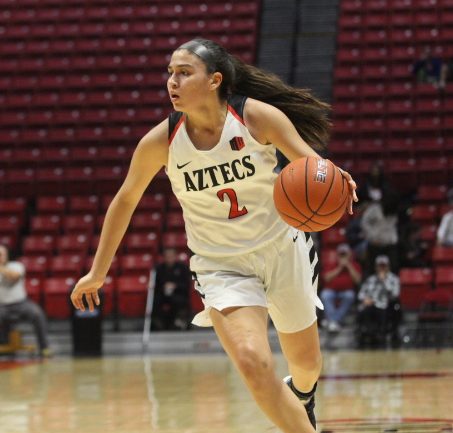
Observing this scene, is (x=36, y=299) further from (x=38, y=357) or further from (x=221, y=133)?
(x=221, y=133)

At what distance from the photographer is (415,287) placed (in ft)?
41.0

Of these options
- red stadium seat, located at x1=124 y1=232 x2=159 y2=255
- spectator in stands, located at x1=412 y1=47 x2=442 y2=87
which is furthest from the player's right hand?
spectator in stands, located at x1=412 y1=47 x2=442 y2=87

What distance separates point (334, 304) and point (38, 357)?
146 inches

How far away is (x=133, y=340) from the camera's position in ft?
40.6

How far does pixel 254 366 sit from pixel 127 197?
A: 940mm

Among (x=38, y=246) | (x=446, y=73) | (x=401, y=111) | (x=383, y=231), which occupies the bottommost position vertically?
(x=38, y=246)

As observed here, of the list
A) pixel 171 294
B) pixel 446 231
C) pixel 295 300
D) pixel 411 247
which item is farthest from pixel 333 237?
pixel 295 300

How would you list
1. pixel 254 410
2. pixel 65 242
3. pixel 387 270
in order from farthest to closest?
pixel 65 242
pixel 387 270
pixel 254 410

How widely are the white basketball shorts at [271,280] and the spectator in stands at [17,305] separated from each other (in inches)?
311

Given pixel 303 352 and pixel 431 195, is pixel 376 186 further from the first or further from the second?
pixel 303 352

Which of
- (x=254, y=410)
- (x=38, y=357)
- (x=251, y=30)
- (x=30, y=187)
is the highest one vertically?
(x=251, y=30)

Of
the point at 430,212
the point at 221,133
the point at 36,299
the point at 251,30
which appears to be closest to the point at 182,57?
the point at 221,133

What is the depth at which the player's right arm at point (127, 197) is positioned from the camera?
3.99 m

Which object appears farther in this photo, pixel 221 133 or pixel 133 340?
pixel 133 340
